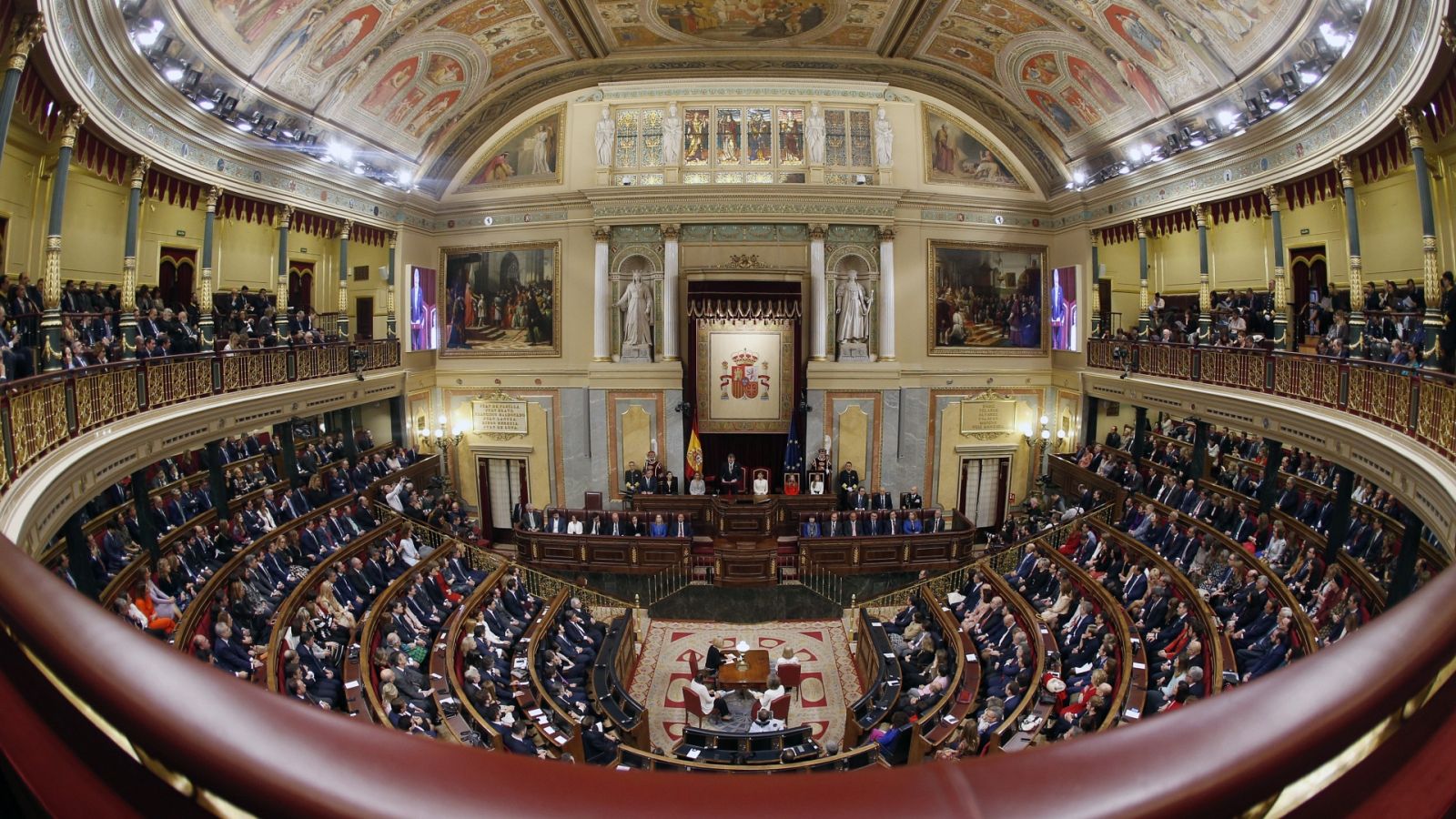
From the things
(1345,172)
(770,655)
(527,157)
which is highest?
(527,157)

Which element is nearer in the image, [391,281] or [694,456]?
[694,456]

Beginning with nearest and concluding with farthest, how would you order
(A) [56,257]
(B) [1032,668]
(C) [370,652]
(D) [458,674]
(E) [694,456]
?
(A) [56,257]
(C) [370,652]
(D) [458,674]
(B) [1032,668]
(E) [694,456]

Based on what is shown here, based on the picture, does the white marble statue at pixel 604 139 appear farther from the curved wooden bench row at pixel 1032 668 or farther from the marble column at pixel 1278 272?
the marble column at pixel 1278 272

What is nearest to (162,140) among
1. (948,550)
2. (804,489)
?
(804,489)

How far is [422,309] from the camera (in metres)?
21.0

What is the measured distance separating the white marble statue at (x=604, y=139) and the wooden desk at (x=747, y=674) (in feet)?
46.8

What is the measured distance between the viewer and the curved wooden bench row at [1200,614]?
30.2ft

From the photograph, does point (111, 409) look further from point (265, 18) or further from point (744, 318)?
point (744, 318)

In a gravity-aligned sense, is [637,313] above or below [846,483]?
above

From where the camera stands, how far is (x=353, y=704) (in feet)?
30.6

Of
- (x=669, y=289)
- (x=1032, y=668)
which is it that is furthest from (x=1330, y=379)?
(x=669, y=289)

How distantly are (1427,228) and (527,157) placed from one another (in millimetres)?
19747

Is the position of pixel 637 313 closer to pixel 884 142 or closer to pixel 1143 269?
pixel 884 142

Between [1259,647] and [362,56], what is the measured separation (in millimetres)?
19930
